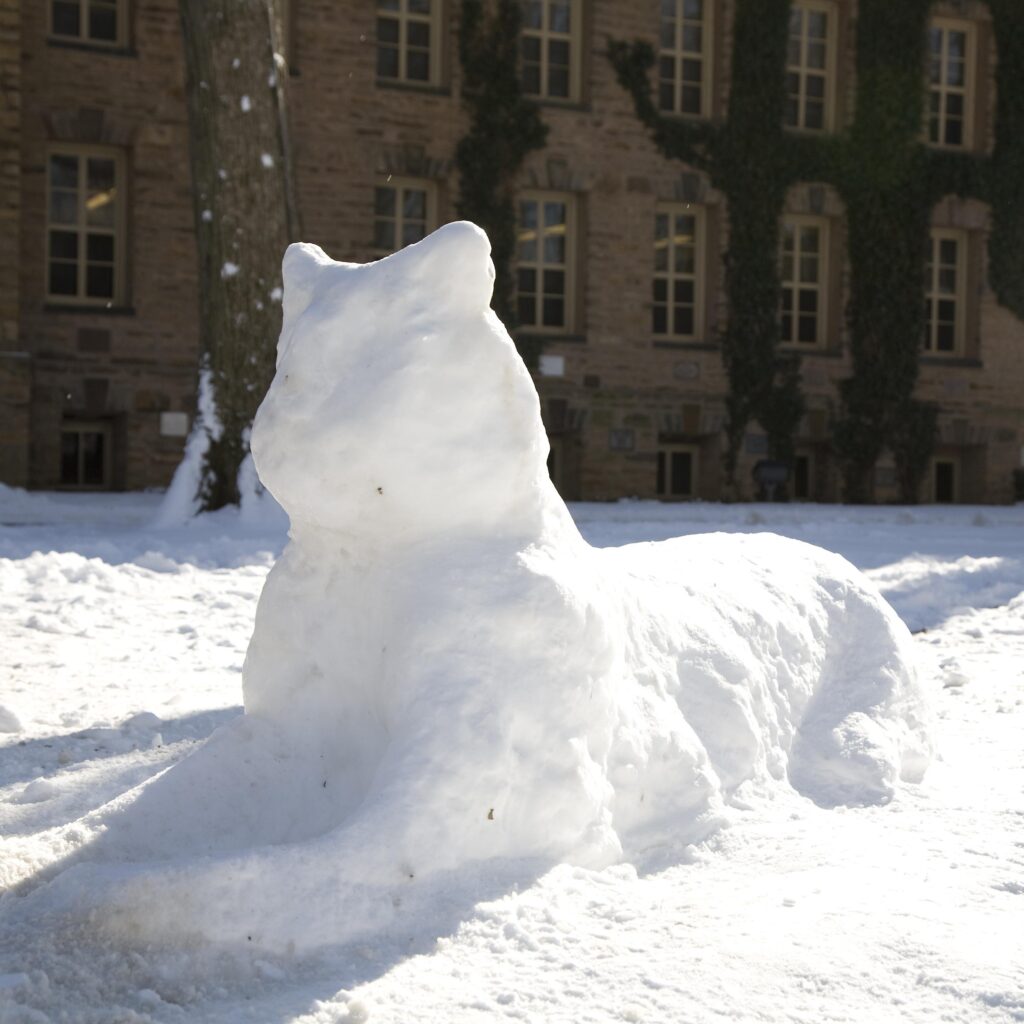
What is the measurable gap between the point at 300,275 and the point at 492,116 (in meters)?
14.3

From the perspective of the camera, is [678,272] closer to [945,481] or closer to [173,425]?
[945,481]

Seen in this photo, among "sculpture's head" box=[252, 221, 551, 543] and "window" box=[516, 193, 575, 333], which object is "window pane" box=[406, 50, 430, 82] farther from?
"sculpture's head" box=[252, 221, 551, 543]

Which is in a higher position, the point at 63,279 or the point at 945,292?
the point at 945,292

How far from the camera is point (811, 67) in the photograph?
1866cm

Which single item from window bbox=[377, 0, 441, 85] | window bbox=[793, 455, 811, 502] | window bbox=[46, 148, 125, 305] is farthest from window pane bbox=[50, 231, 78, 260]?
window bbox=[793, 455, 811, 502]

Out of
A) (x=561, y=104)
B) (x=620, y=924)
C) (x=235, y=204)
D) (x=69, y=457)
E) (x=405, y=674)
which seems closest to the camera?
(x=620, y=924)

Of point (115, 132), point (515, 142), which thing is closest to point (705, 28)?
point (515, 142)

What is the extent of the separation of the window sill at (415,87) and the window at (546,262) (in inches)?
63.8

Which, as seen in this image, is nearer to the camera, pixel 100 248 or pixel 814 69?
pixel 100 248

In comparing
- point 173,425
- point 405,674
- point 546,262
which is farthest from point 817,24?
point 405,674

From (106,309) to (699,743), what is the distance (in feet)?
43.1

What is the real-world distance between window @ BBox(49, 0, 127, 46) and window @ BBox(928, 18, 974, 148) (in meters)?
10.8

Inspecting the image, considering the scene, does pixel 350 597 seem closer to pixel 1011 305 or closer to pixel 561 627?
pixel 561 627

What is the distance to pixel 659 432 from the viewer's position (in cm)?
1744
